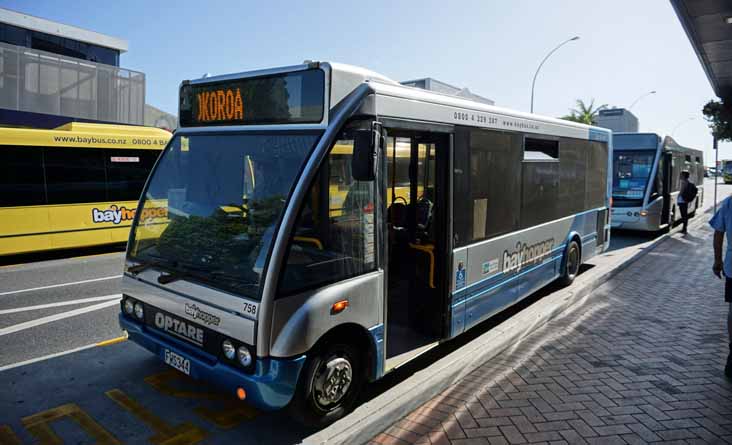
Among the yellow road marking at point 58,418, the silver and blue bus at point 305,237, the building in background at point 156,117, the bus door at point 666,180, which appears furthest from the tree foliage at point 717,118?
the yellow road marking at point 58,418

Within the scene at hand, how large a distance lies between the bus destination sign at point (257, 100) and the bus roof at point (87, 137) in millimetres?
8180

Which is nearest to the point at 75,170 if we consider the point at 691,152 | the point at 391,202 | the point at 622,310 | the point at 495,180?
the point at 391,202

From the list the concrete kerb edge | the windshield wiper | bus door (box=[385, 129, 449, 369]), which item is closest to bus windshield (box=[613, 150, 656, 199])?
the concrete kerb edge

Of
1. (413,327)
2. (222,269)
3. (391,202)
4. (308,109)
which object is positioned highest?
(308,109)

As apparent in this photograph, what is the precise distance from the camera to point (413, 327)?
5.59 m

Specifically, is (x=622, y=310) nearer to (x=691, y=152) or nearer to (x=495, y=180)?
(x=495, y=180)

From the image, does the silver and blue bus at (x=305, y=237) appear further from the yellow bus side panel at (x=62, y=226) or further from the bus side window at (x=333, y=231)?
the yellow bus side panel at (x=62, y=226)

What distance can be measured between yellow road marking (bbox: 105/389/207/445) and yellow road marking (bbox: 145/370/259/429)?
0.18 m

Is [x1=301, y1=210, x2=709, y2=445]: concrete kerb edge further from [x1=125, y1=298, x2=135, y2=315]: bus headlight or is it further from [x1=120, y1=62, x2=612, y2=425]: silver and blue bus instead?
[x1=125, y1=298, x2=135, y2=315]: bus headlight

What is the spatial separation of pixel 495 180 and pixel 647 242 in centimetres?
1055

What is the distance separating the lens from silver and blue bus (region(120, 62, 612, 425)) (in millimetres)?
3734

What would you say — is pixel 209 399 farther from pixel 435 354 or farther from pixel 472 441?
pixel 435 354

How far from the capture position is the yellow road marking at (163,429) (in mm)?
3885

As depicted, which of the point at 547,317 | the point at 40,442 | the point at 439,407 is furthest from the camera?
the point at 547,317
